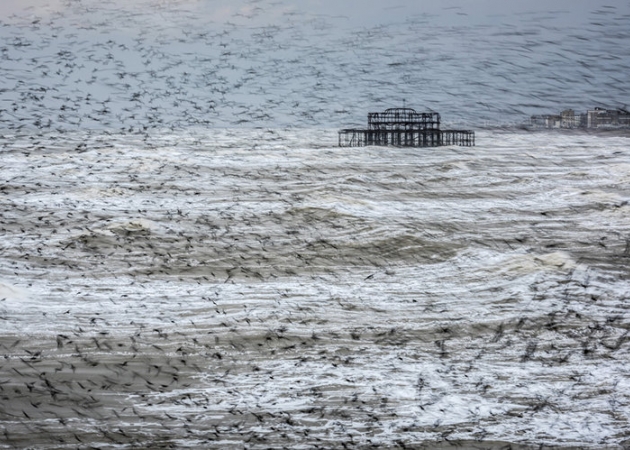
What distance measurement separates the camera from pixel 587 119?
423cm

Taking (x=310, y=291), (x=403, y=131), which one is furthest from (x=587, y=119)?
(x=310, y=291)

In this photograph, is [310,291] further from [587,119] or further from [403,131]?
[587,119]

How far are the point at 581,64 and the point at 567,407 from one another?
259 centimetres

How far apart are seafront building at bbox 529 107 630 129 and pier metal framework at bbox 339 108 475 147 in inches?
16.2

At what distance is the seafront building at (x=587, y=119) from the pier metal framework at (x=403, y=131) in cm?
41

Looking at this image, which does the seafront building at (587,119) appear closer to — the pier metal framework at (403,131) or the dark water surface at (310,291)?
the dark water surface at (310,291)

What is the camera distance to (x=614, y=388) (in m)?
2.24

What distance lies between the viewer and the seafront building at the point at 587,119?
415cm

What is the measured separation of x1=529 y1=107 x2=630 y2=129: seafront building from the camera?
13.6 feet

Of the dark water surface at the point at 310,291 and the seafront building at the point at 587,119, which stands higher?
the seafront building at the point at 587,119

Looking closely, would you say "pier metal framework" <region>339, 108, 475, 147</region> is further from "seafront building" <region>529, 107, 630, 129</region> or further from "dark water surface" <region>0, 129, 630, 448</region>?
"seafront building" <region>529, 107, 630, 129</region>

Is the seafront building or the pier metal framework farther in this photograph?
the pier metal framework

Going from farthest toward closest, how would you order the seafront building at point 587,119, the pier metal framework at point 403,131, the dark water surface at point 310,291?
1. the pier metal framework at point 403,131
2. the seafront building at point 587,119
3. the dark water surface at point 310,291

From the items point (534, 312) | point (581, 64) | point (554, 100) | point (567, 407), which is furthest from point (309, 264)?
point (581, 64)
